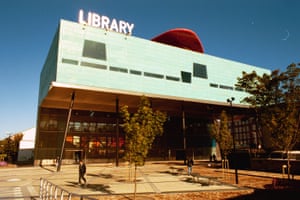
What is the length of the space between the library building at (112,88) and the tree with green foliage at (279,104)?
459 cm

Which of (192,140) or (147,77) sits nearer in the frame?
(147,77)

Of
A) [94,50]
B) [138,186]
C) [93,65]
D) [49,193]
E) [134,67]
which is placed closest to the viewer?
[49,193]

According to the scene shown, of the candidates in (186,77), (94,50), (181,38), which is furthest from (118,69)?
(181,38)

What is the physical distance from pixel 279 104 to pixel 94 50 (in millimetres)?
25684

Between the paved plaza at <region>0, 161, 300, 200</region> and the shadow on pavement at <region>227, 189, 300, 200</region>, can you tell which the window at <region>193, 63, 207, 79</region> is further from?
the shadow on pavement at <region>227, 189, 300, 200</region>

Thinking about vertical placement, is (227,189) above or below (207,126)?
below

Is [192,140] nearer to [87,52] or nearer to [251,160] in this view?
[251,160]

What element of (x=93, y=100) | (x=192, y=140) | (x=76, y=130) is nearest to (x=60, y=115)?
(x=76, y=130)

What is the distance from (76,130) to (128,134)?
31.2 m

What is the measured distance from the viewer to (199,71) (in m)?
42.7

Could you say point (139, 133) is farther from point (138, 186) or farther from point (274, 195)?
point (274, 195)

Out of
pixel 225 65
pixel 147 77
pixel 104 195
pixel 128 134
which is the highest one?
pixel 225 65

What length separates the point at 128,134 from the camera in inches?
524

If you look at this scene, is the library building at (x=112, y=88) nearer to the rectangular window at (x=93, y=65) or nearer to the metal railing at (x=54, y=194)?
the rectangular window at (x=93, y=65)
